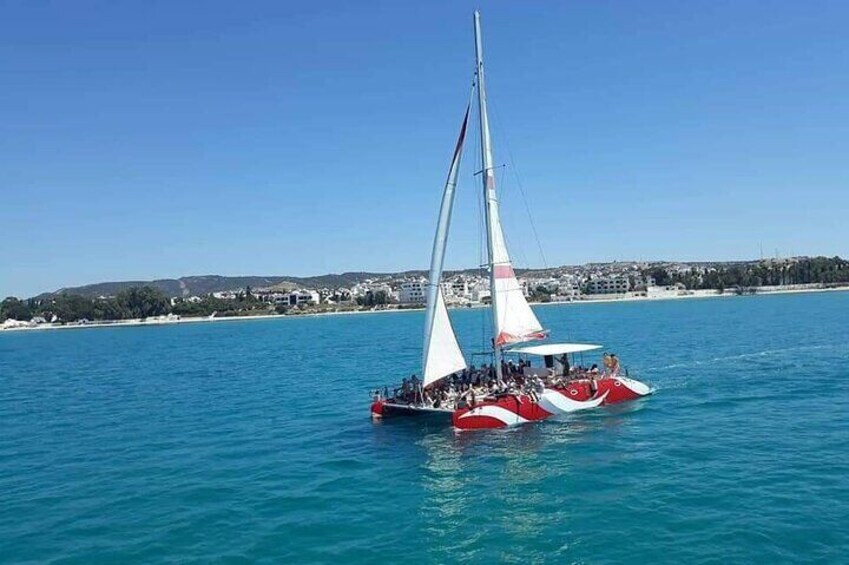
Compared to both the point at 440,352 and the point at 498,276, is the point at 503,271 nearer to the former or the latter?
the point at 498,276

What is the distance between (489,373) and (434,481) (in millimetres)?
13808

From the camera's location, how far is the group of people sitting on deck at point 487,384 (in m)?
36.2

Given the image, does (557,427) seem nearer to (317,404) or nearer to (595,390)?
(595,390)

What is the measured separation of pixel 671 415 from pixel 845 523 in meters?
17.2

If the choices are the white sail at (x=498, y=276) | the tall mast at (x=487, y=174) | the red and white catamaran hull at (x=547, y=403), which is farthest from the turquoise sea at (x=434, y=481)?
the tall mast at (x=487, y=174)

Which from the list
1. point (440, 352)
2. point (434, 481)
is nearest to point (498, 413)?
point (440, 352)

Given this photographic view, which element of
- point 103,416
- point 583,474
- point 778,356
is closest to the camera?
point 583,474

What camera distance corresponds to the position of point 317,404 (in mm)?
48469

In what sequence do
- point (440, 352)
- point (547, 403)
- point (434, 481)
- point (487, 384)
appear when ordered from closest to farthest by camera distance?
point (434, 481) < point (440, 352) < point (547, 403) < point (487, 384)

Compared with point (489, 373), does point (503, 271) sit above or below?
above

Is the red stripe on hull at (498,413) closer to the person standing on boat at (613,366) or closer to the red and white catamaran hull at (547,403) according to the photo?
the red and white catamaran hull at (547,403)

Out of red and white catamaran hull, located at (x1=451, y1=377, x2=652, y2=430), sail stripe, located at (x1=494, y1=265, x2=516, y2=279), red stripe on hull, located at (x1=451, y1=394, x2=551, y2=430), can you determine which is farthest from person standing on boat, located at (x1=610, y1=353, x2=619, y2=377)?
sail stripe, located at (x1=494, y1=265, x2=516, y2=279)

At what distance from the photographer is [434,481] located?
88.5ft

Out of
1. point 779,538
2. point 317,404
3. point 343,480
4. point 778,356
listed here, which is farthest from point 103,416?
point 778,356
